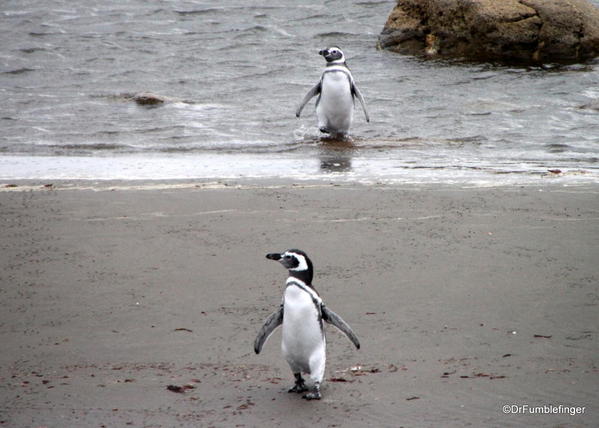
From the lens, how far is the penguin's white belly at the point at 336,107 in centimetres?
1062

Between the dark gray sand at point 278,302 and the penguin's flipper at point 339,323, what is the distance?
17 cm

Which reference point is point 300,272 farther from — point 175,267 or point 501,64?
point 501,64

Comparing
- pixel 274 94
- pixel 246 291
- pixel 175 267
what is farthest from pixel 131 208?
pixel 274 94

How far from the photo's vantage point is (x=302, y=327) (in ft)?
12.5

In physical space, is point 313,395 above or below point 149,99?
above

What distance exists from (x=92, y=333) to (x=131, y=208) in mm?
2088

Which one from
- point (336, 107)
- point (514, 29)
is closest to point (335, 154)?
point (336, 107)

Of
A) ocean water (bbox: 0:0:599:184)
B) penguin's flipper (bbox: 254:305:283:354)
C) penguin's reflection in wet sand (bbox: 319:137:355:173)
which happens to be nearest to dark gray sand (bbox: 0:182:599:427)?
penguin's flipper (bbox: 254:305:283:354)

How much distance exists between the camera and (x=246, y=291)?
4641 millimetres

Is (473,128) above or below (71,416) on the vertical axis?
below

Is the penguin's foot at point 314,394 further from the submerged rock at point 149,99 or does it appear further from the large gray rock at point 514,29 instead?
the large gray rock at point 514,29

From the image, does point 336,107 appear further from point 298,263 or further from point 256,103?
point 298,263
